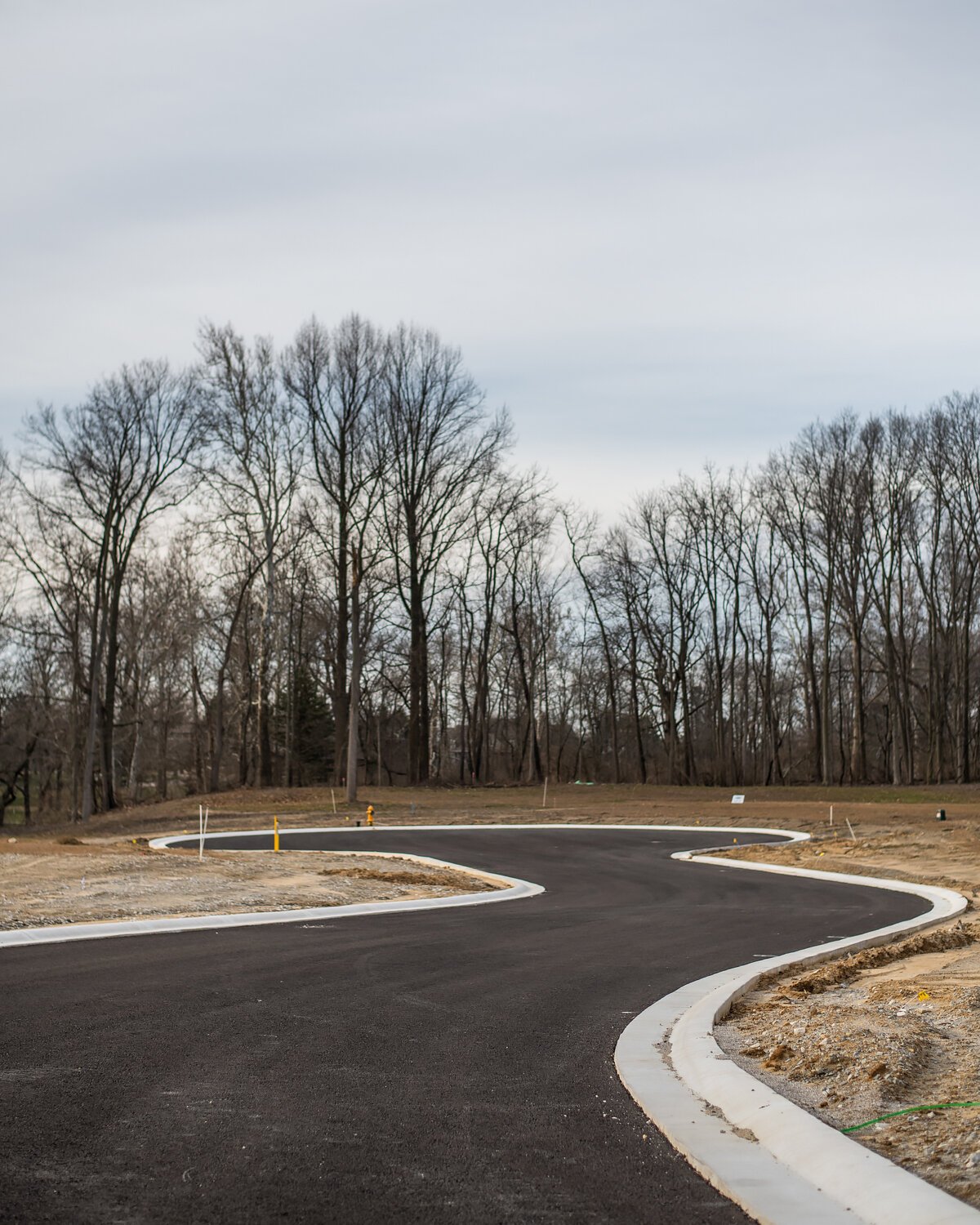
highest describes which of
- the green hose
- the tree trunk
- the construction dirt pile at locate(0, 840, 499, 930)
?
the tree trunk

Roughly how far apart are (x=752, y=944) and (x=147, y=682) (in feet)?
184

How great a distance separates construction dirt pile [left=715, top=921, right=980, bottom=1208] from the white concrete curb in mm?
146

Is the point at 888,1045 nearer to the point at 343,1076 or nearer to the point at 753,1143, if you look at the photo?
the point at 753,1143

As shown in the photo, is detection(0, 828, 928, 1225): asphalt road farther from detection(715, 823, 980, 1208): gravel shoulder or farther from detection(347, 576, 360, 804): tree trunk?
detection(347, 576, 360, 804): tree trunk

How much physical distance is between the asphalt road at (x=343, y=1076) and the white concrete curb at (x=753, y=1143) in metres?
0.15

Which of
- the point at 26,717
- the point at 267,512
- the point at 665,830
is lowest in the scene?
the point at 665,830

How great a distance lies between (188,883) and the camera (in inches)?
711

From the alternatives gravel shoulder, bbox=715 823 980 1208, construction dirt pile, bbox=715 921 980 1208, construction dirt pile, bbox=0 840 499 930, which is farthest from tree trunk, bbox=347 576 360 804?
construction dirt pile, bbox=715 921 980 1208

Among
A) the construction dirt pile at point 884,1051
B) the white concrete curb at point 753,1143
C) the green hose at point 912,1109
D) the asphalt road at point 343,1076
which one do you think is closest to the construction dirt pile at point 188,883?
the asphalt road at point 343,1076

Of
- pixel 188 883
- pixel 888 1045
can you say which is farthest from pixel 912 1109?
pixel 188 883

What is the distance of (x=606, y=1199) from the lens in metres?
4.31

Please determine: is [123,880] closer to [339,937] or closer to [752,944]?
[339,937]

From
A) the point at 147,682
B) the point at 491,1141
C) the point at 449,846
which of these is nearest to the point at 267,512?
the point at 147,682

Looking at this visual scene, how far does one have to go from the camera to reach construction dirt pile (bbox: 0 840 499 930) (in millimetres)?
14594
